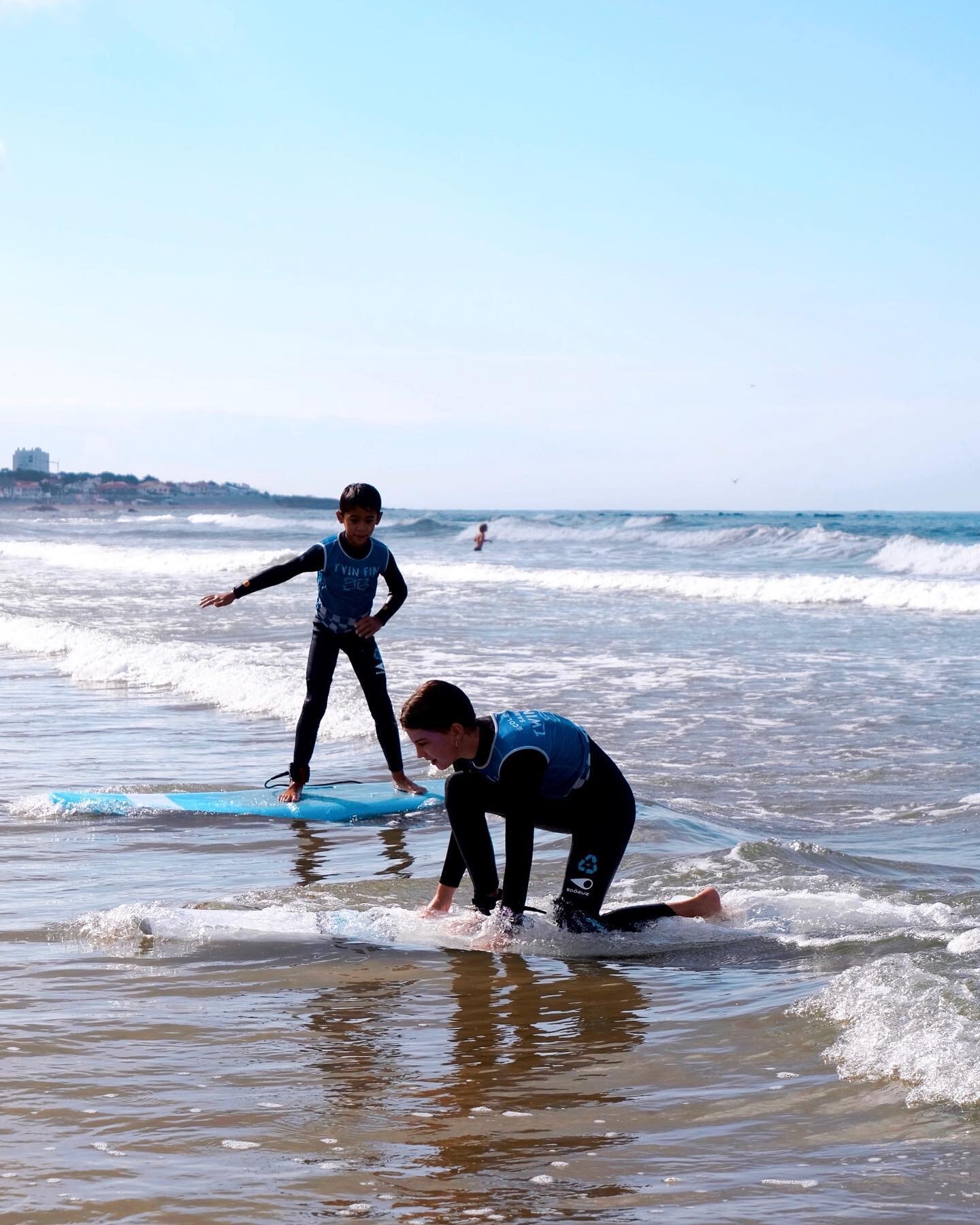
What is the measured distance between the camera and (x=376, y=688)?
7.66m

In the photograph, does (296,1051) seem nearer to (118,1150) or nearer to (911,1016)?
(118,1150)

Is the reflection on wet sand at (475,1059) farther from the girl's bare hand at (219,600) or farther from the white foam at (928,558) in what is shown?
the white foam at (928,558)

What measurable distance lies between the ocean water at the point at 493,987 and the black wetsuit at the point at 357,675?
1.88ft

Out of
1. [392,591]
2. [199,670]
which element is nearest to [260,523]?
[199,670]

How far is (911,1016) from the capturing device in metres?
3.83

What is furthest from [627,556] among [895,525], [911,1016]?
[911,1016]

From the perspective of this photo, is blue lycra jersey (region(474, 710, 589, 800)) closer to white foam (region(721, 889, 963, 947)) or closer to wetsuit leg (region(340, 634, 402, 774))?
white foam (region(721, 889, 963, 947))

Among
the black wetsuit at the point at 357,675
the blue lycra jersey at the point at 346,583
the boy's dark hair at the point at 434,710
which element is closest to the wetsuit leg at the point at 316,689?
the black wetsuit at the point at 357,675

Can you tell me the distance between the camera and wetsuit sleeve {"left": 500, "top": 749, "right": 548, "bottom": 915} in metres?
4.50

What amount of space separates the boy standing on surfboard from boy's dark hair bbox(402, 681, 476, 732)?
3.02 metres

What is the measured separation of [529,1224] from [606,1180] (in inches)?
11.2

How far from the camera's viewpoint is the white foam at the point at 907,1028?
3.45 m

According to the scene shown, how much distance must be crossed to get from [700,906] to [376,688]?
10.0 ft

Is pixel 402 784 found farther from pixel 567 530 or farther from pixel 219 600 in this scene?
pixel 567 530
